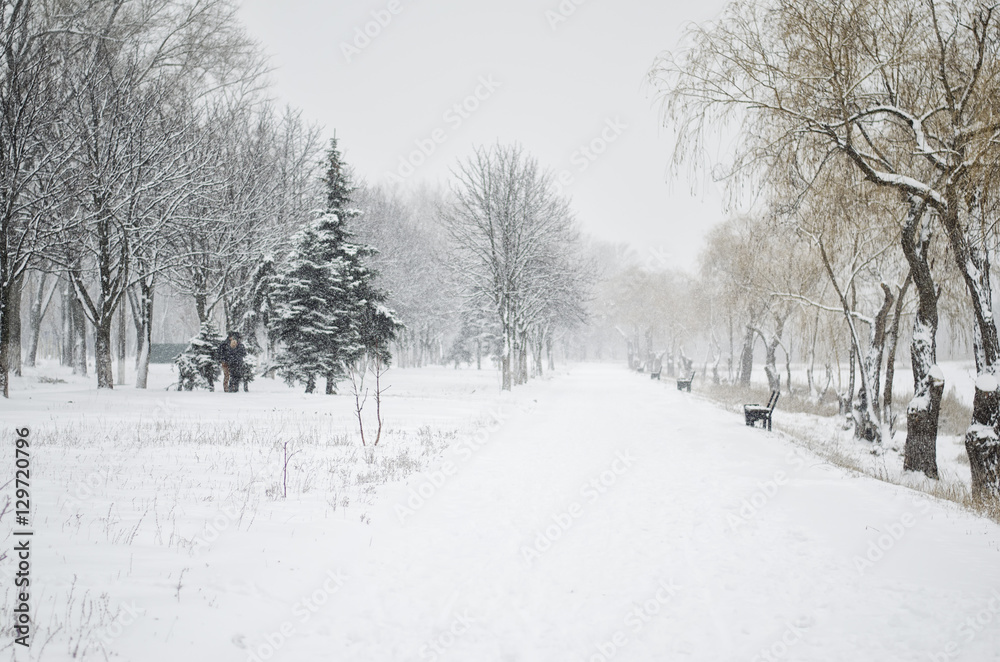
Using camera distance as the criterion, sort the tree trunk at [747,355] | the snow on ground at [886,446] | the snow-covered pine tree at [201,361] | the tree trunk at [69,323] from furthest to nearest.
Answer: the tree trunk at [747,355] < the tree trunk at [69,323] < the snow-covered pine tree at [201,361] < the snow on ground at [886,446]

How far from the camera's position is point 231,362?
705 inches

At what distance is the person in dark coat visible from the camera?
17.9 m

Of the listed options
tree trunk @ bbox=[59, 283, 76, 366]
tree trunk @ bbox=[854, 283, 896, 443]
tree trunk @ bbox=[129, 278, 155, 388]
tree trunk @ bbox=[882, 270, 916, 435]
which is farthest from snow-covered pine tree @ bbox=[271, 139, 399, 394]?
tree trunk @ bbox=[882, 270, 916, 435]

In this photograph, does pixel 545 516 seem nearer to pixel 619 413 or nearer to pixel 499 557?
pixel 499 557

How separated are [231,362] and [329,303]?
3.95m

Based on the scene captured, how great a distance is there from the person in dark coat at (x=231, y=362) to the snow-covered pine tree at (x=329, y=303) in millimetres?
1476

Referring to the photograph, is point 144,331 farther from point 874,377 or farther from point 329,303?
point 874,377

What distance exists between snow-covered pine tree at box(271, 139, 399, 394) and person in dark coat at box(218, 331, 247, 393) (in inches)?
58.1

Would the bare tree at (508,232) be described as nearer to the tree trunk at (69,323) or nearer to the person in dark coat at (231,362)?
the person in dark coat at (231,362)

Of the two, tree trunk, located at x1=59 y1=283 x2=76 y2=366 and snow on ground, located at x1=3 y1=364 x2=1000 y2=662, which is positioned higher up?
tree trunk, located at x1=59 y1=283 x2=76 y2=366

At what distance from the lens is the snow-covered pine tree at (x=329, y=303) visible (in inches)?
746

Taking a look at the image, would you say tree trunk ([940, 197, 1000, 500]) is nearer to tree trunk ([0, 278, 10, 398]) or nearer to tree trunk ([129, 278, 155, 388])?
tree trunk ([0, 278, 10, 398])

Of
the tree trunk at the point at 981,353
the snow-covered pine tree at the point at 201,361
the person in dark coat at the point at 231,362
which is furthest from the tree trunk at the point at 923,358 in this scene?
the snow-covered pine tree at the point at 201,361

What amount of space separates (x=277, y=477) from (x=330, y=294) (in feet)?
45.1
